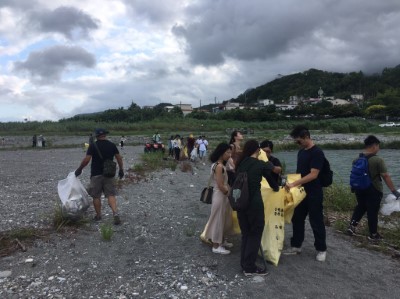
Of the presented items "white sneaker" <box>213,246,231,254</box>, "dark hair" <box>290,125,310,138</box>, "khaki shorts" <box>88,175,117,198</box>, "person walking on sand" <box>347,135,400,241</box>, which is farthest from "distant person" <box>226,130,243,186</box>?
"khaki shorts" <box>88,175,117,198</box>

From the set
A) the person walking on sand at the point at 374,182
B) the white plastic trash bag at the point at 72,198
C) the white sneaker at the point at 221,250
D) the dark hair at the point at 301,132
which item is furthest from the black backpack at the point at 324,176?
the white plastic trash bag at the point at 72,198

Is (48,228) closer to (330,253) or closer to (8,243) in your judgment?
(8,243)

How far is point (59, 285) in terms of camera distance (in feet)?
15.7

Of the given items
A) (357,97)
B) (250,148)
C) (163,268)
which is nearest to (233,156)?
(250,148)

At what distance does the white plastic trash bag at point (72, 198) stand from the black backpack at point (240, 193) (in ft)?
11.5

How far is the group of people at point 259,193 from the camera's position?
4.93m

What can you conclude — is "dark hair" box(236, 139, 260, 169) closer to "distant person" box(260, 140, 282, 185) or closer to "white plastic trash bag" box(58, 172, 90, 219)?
"distant person" box(260, 140, 282, 185)

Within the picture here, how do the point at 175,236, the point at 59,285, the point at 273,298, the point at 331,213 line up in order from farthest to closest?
the point at 331,213 → the point at 175,236 → the point at 59,285 → the point at 273,298

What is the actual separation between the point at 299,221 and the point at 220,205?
49.0 inches

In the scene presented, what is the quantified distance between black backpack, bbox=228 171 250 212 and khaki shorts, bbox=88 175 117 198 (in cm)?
A: 332

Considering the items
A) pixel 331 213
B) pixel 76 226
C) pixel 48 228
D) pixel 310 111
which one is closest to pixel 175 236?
pixel 76 226

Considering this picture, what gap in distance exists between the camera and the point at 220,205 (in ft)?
19.3

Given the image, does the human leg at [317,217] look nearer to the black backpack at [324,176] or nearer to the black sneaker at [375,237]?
the black backpack at [324,176]

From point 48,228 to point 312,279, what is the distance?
4780 millimetres
